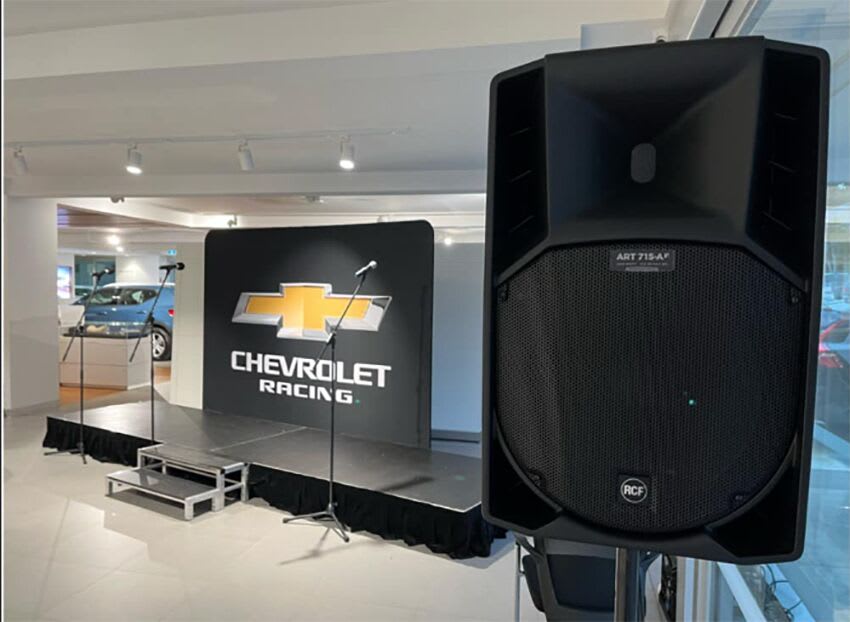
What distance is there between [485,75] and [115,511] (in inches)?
145

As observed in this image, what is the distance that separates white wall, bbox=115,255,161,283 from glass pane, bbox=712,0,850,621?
15795 mm

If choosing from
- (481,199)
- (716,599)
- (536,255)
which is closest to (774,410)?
(536,255)

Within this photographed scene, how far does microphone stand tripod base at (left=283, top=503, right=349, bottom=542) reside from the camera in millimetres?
3523

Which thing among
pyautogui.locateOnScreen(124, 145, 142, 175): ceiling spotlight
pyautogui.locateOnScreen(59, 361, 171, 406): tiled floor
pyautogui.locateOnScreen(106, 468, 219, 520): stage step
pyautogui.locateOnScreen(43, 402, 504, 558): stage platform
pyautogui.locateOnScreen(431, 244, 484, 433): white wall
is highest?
pyautogui.locateOnScreen(124, 145, 142, 175): ceiling spotlight

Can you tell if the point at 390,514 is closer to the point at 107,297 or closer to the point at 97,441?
the point at 97,441

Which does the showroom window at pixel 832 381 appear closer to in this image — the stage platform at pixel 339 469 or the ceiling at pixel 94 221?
the stage platform at pixel 339 469

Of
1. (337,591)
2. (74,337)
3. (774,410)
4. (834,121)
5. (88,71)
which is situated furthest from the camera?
(74,337)

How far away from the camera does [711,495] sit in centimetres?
70

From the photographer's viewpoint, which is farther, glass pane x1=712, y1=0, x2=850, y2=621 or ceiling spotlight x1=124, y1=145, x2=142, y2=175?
ceiling spotlight x1=124, y1=145, x2=142, y2=175

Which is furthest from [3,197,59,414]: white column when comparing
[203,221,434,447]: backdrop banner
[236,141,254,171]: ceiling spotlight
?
[236,141,254,171]: ceiling spotlight

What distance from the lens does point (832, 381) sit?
3.91 feet

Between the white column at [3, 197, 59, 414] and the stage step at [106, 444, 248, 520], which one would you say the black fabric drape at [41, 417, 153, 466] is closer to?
the stage step at [106, 444, 248, 520]

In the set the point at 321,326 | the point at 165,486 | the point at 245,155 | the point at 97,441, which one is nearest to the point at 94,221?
the point at 97,441

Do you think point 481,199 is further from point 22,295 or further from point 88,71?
point 22,295
